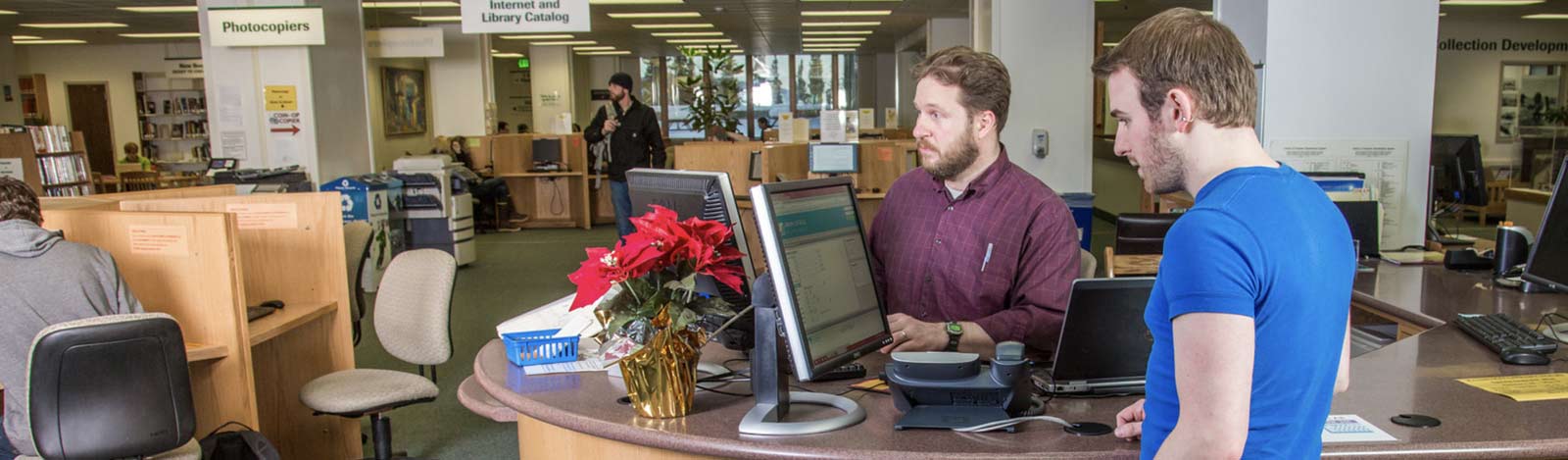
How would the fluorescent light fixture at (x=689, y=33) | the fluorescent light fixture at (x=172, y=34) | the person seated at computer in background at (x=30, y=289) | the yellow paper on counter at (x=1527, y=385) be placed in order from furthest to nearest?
1. the fluorescent light fixture at (x=689, y=33)
2. the fluorescent light fixture at (x=172, y=34)
3. the person seated at computer in background at (x=30, y=289)
4. the yellow paper on counter at (x=1527, y=385)

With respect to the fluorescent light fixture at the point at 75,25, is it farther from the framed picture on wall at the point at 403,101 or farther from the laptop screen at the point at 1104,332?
the laptop screen at the point at 1104,332

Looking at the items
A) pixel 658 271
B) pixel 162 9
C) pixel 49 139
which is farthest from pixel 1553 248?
pixel 162 9

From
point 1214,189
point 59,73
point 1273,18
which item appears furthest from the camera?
point 59,73

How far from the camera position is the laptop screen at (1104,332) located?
190 centimetres

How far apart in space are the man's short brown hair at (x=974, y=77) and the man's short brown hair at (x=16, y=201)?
9.18 ft

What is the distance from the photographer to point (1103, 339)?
1.94 metres

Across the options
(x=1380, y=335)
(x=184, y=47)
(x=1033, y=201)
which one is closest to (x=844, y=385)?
(x=1033, y=201)

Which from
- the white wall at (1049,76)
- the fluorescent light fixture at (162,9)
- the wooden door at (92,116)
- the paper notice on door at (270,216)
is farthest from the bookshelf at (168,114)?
the paper notice on door at (270,216)

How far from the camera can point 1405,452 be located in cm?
170

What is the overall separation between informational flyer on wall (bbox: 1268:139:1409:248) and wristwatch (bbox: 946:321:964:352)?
8.36 feet

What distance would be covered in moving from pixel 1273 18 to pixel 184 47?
17.8 metres

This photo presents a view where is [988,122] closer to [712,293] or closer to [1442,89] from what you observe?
[712,293]

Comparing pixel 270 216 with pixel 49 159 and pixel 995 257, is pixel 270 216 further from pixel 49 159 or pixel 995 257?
pixel 49 159

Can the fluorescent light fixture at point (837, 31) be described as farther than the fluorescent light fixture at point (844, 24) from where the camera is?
Yes
